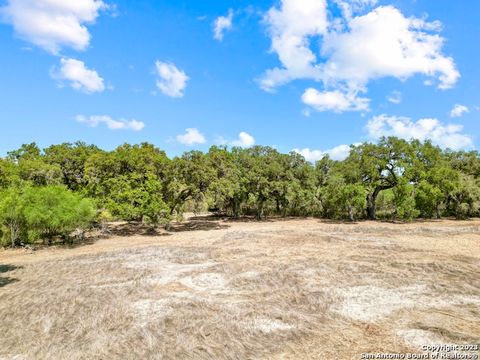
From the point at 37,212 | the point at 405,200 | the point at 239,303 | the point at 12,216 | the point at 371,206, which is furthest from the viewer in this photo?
the point at 371,206

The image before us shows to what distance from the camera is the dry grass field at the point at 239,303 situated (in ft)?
26.1

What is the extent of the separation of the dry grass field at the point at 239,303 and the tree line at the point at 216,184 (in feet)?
17.0

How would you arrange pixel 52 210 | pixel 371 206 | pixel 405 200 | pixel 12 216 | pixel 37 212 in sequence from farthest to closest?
pixel 371 206 → pixel 405 200 → pixel 52 210 → pixel 12 216 → pixel 37 212

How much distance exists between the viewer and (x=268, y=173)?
138ft

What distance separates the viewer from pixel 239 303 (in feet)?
35.5

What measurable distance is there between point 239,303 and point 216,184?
22737mm

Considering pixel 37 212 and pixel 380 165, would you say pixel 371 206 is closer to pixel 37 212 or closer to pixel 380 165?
pixel 380 165

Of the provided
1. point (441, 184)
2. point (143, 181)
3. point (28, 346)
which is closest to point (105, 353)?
point (28, 346)

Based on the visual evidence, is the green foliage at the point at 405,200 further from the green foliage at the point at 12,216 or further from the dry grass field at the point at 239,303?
the green foliage at the point at 12,216

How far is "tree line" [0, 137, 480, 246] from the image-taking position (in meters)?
24.5

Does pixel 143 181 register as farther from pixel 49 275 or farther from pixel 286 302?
pixel 286 302

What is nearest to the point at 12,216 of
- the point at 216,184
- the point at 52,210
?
the point at 52,210

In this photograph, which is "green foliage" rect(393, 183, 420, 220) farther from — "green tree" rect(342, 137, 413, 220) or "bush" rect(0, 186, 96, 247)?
"bush" rect(0, 186, 96, 247)

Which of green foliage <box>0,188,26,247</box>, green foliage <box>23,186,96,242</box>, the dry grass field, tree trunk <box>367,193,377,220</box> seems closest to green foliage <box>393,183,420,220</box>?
tree trunk <box>367,193,377,220</box>
